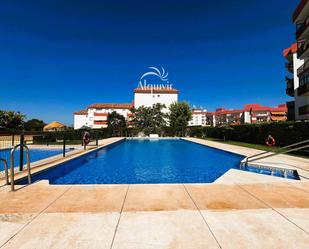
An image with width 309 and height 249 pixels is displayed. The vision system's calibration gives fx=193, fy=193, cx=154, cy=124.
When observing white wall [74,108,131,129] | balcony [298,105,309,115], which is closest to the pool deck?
balcony [298,105,309,115]

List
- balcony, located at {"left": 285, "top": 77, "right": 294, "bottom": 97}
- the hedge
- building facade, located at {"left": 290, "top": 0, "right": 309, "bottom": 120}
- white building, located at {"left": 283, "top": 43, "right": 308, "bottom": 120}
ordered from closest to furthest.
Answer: the hedge < building facade, located at {"left": 290, "top": 0, "right": 309, "bottom": 120} < white building, located at {"left": 283, "top": 43, "right": 308, "bottom": 120} < balcony, located at {"left": 285, "top": 77, "right": 294, "bottom": 97}

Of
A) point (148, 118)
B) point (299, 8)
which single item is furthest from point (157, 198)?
point (148, 118)

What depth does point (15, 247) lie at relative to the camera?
228 centimetres

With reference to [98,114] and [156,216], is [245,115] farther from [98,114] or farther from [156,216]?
[156,216]

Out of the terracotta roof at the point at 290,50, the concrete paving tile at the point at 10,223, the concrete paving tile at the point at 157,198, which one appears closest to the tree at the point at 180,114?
the terracotta roof at the point at 290,50

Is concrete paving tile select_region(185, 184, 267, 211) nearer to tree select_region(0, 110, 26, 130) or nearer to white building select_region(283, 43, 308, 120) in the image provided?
white building select_region(283, 43, 308, 120)

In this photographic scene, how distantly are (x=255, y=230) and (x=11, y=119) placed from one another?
44.0 m

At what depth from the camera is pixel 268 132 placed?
1596cm

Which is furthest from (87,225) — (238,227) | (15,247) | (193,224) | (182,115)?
(182,115)

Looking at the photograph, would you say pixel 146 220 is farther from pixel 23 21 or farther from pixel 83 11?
pixel 23 21

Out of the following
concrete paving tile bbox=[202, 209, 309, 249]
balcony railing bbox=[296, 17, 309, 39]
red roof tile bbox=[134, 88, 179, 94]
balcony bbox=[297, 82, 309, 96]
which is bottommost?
concrete paving tile bbox=[202, 209, 309, 249]

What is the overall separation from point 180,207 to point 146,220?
2.53 ft

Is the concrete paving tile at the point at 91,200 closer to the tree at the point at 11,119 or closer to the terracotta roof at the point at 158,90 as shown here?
the tree at the point at 11,119

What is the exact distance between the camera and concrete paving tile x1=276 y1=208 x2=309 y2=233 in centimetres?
280
